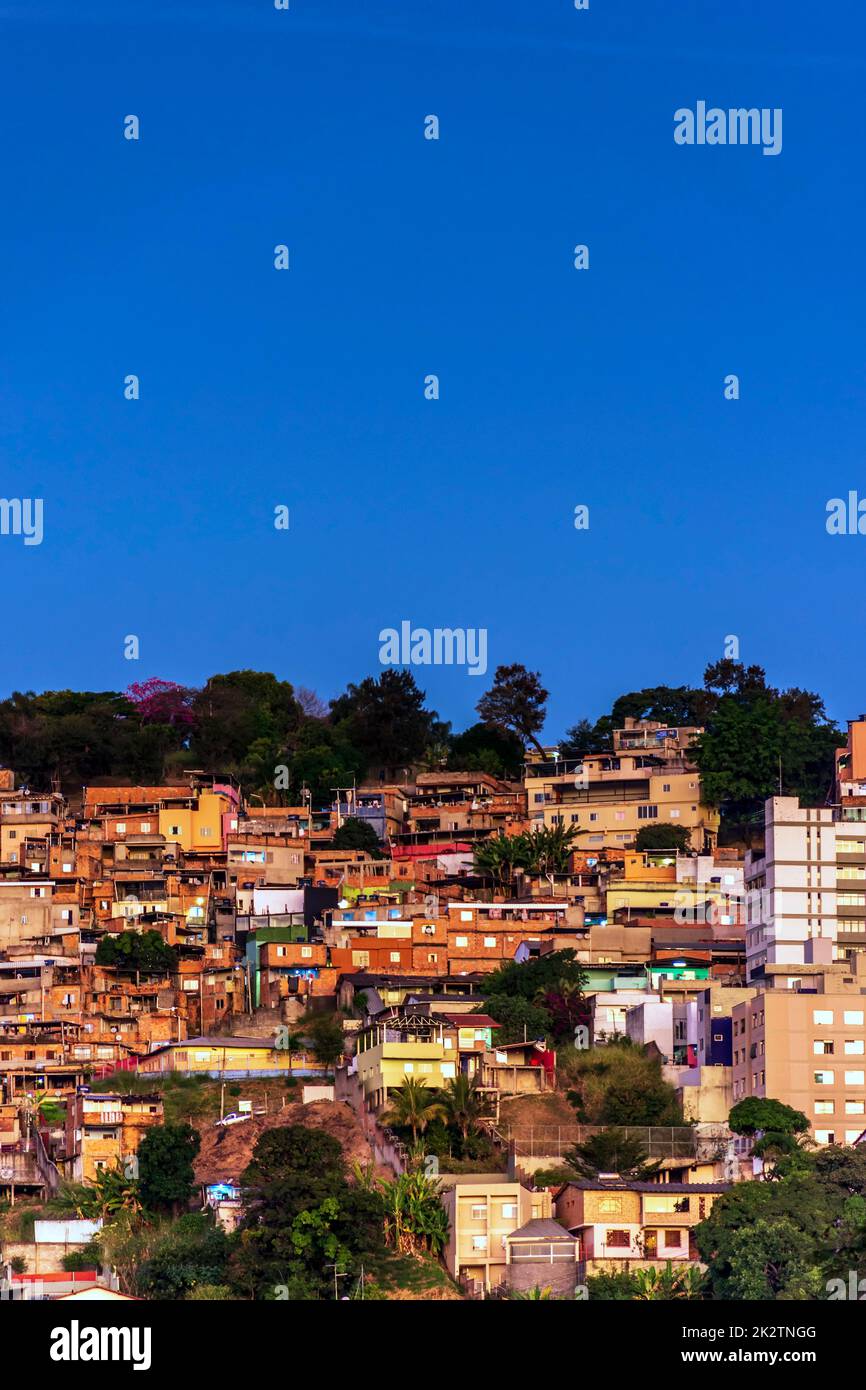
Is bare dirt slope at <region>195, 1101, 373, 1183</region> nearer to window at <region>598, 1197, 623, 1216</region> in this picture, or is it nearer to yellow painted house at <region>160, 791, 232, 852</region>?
window at <region>598, 1197, 623, 1216</region>

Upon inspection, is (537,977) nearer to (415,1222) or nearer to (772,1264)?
(415,1222)

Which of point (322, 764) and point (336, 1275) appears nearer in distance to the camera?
point (336, 1275)

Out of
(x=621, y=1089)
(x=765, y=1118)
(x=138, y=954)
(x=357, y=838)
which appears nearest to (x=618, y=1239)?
(x=765, y=1118)

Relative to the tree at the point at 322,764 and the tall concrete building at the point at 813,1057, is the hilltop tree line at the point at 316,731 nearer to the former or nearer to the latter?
the tree at the point at 322,764

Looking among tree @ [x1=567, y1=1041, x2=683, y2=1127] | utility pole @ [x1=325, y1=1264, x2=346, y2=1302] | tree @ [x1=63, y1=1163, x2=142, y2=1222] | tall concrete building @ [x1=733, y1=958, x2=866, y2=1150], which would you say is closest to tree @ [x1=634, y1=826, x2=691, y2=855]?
tree @ [x1=567, y1=1041, x2=683, y2=1127]

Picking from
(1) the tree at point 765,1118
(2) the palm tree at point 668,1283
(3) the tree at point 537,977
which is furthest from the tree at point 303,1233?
(3) the tree at point 537,977
